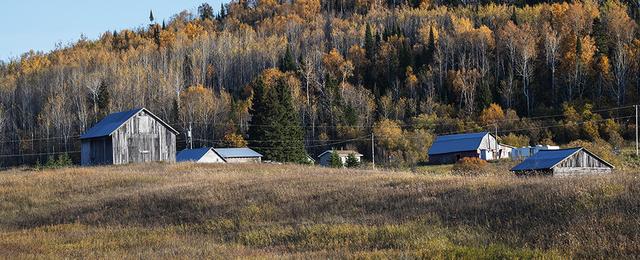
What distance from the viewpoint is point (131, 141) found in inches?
2226

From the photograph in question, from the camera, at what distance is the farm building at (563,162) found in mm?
49781

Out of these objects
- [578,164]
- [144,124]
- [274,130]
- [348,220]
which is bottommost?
[578,164]

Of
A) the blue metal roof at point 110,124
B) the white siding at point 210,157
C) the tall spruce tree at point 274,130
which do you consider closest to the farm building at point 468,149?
the tall spruce tree at point 274,130

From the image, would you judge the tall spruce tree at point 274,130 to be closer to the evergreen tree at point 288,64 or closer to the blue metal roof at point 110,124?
the blue metal roof at point 110,124

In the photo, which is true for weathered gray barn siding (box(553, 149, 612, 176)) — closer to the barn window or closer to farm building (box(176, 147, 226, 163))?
the barn window

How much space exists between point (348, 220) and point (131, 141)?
1620 inches

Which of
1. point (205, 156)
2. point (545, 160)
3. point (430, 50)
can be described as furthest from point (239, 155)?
point (430, 50)

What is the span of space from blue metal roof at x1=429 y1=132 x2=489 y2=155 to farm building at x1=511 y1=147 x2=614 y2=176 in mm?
24314

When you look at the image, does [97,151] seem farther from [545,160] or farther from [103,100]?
[103,100]

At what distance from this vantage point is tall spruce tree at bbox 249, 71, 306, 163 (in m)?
72.4

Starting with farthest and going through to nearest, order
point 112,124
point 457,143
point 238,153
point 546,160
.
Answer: point 457,143 → point 238,153 → point 112,124 → point 546,160

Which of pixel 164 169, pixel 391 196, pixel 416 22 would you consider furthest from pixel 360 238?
pixel 416 22

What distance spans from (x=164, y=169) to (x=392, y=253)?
103 feet

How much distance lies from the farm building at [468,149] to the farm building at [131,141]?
3182 cm
